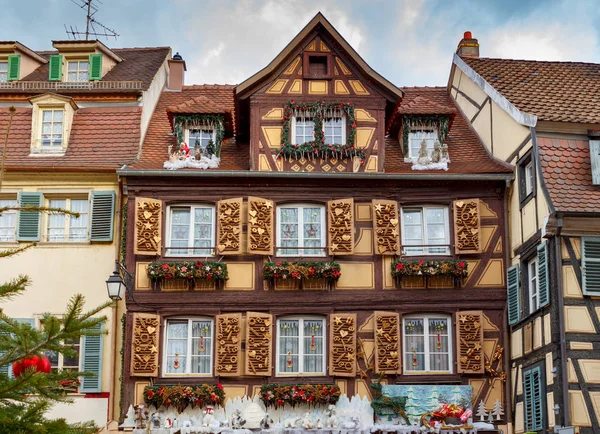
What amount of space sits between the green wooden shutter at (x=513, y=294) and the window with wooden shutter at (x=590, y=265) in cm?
173

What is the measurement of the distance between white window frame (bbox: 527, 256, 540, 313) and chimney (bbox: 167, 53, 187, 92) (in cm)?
1040

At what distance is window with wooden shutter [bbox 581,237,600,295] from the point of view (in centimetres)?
Result: 1809

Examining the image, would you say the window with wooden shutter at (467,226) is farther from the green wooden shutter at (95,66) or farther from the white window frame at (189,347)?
the green wooden shutter at (95,66)

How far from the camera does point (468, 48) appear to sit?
85.1ft

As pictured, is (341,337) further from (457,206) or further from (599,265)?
(599,265)

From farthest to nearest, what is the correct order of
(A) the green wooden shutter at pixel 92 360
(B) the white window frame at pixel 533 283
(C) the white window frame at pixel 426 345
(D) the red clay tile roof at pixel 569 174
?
1. (C) the white window frame at pixel 426 345
2. (A) the green wooden shutter at pixel 92 360
3. (B) the white window frame at pixel 533 283
4. (D) the red clay tile roof at pixel 569 174

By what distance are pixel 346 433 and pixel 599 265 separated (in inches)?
217

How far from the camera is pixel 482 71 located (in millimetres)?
23000

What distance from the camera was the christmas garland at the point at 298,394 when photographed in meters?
19.7

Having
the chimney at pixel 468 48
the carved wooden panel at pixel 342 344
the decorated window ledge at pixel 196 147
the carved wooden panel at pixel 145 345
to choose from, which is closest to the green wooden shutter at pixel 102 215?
the decorated window ledge at pixel 196 147

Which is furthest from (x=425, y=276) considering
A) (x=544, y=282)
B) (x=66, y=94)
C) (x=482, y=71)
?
(x=66, y=94)

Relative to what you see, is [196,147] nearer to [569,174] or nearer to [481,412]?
[569,174]

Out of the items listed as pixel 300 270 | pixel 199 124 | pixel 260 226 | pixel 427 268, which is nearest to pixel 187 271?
pixel 260 226

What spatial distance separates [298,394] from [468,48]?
35.2 feet
